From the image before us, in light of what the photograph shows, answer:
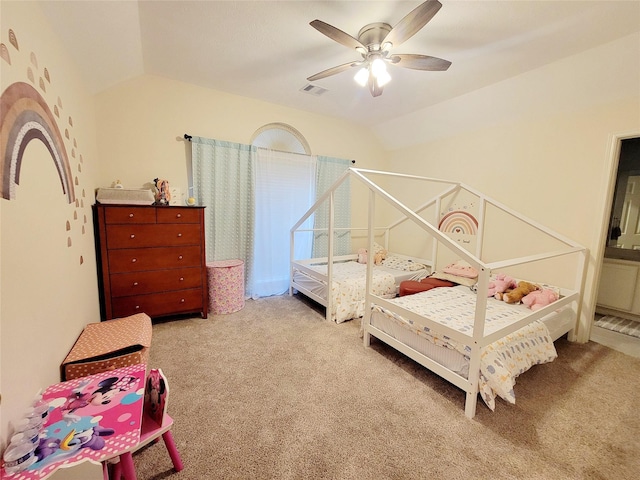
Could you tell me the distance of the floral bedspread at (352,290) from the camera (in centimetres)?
289

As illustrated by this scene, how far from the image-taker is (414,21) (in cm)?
150

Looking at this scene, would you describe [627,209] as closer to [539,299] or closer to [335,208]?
[539,299]

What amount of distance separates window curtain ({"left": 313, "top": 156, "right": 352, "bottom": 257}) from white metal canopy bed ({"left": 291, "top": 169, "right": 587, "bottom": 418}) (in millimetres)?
616

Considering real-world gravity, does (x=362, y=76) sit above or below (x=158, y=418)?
above

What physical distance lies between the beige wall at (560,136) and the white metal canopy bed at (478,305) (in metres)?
0.17

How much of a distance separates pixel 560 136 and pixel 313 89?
100 inches

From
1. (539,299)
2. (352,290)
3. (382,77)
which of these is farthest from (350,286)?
(382,77)

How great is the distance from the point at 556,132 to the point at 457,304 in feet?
6.50

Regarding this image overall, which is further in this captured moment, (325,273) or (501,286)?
(325,273)

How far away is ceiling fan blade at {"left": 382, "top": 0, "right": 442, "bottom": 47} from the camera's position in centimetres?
137

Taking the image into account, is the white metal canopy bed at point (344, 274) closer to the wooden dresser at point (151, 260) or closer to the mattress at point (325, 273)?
the mattress at point (325, 273)

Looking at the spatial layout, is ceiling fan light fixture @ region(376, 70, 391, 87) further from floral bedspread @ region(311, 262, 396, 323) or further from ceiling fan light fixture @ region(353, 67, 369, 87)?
floral bedspread @ region(311, 262, 396, 323)

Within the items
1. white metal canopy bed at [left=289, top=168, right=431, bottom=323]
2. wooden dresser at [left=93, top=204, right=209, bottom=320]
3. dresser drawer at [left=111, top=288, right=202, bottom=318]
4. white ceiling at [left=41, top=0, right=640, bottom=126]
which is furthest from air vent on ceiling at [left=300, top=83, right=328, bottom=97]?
dresser drawer at [left=111, top=288, right=202, bottom=318]

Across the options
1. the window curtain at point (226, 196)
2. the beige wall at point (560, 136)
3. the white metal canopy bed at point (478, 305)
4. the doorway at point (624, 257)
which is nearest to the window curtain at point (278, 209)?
the window curtain at point (226, 196)
